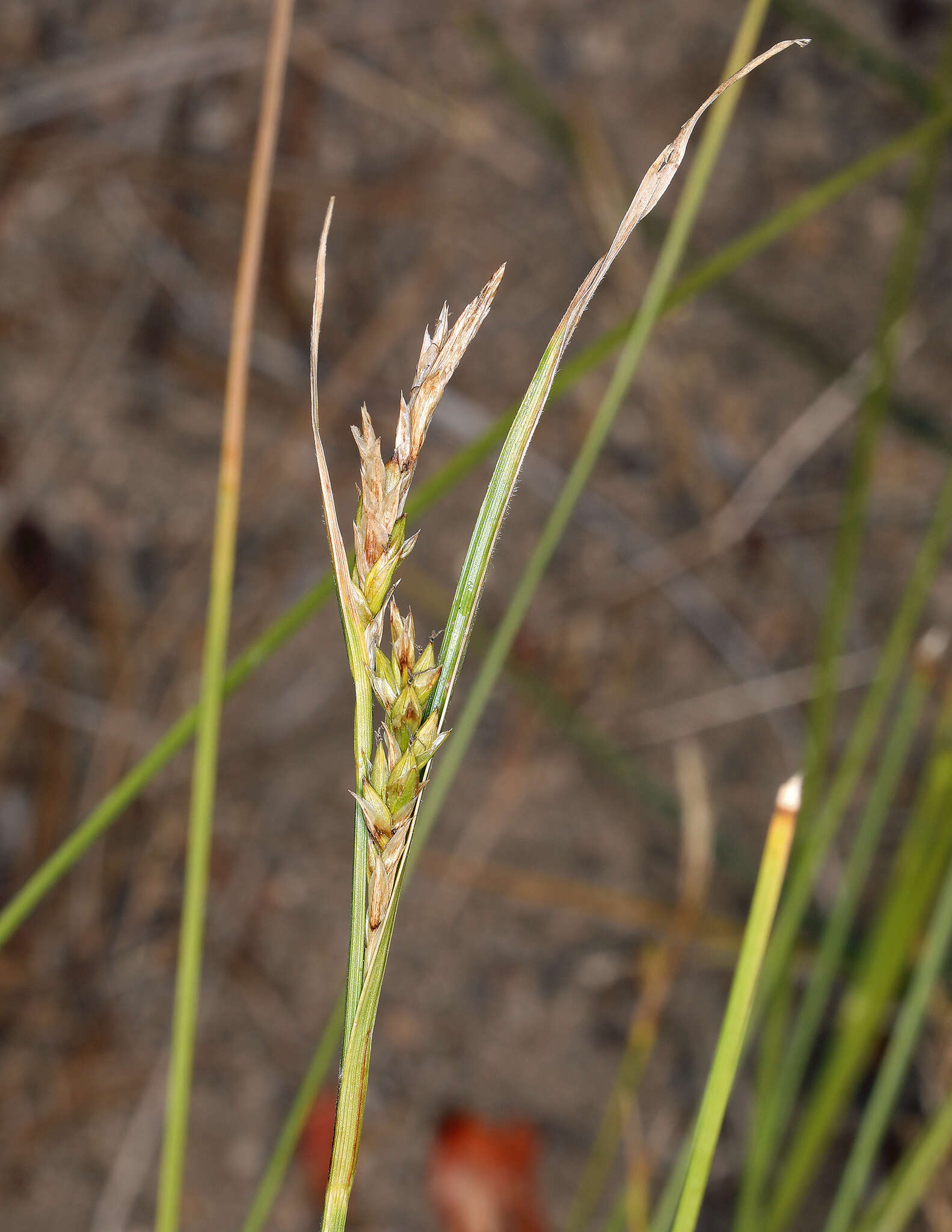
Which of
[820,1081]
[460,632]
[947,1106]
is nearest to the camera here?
[460,632]

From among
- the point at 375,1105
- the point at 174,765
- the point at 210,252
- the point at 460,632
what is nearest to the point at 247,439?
the point at 210,252

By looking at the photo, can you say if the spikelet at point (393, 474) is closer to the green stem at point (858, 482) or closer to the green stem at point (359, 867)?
the green stem at point (359, 867)

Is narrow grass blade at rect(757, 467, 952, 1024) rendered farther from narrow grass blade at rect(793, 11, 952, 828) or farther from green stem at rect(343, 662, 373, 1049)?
green stem at rect(343, 662, 373, 1049)

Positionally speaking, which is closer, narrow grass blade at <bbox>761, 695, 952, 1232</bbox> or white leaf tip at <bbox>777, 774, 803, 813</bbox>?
white leaf tip at <bbox>777, 774, 803, 813</bbox>

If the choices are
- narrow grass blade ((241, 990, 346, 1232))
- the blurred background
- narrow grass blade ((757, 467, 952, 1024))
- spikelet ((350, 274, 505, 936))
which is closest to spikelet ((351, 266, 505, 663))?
spikelet ((350, 274, 505, 936))

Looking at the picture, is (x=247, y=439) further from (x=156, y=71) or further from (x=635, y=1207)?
(x=635, y=1207)
